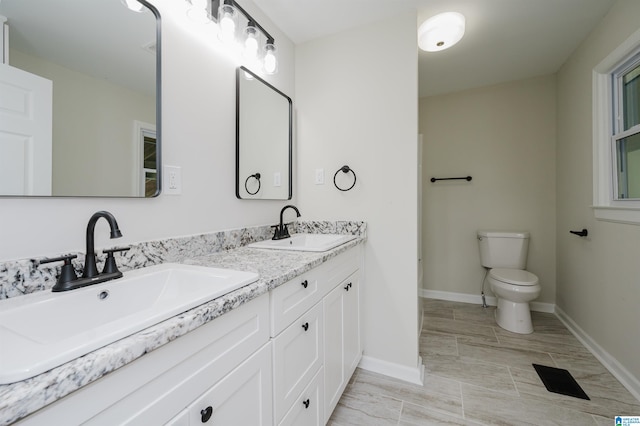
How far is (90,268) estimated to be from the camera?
763 millimetres

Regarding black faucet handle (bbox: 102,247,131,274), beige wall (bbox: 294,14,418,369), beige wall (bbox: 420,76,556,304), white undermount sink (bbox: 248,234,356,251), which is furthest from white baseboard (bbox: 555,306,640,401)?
black faucet handle (bbox: 102,247,131,274)

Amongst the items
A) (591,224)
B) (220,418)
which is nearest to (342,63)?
(220,418)

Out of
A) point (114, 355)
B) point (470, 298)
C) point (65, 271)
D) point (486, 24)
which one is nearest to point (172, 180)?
point (65, 271)

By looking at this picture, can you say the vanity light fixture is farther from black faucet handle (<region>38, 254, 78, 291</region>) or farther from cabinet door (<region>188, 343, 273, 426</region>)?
cabinet door (<region>188, 343, 273, 426</region>)

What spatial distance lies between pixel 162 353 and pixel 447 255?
295 centimetres

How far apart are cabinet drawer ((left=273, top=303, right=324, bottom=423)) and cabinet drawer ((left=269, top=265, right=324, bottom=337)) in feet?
0.10

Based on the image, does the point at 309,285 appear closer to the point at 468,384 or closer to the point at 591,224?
the point at 468,384

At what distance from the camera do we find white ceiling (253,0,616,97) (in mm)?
1595

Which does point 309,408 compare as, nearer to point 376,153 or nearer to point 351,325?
point 351,325

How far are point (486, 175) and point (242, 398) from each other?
2.94 meters

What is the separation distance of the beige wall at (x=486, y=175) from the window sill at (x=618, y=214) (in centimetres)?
80

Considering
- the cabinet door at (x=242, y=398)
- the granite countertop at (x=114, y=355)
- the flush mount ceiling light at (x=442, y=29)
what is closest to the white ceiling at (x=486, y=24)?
the flush mount ceiling light at (x=442, y=29)

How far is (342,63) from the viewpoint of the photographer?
5.95ft

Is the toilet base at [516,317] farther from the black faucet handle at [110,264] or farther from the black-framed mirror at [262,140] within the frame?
the black faucet handle at [110,264]
